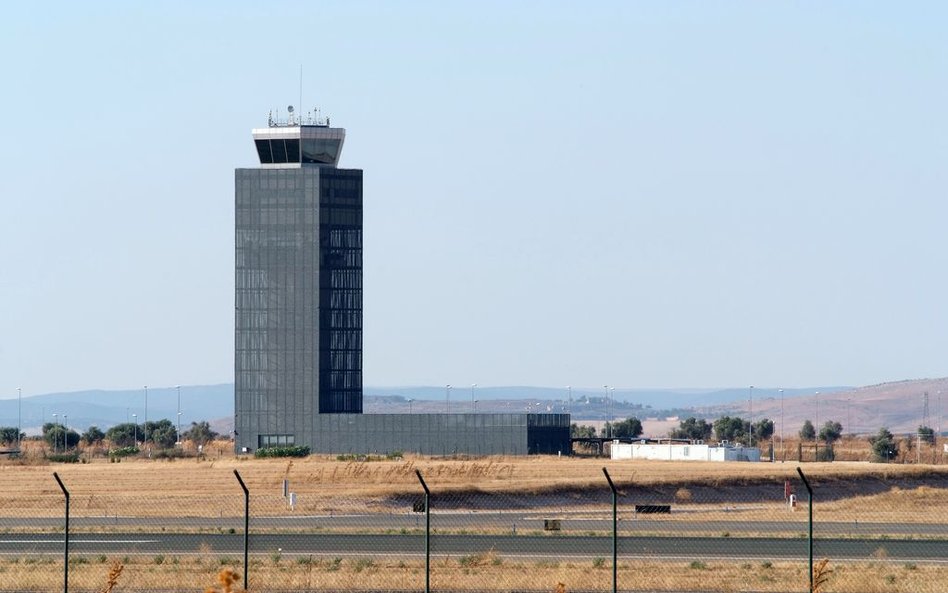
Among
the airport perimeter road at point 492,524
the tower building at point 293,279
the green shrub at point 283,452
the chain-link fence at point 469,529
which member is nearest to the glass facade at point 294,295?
the tower building at point 293,279

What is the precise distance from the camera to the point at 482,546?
4956cm

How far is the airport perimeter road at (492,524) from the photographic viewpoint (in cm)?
5784

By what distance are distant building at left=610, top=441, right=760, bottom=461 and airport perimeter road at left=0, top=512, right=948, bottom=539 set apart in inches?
2554

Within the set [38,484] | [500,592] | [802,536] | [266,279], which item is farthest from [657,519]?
[266,279]

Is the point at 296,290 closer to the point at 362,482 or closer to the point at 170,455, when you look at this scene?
the point at 170,455

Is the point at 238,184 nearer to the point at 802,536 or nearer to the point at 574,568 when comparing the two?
the point at 802,536

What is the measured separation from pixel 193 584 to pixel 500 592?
23.7ft

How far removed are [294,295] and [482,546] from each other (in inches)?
3640

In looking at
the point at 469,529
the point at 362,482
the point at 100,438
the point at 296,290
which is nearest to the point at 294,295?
the point at 296,290

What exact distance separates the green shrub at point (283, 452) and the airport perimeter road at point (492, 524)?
196 ft

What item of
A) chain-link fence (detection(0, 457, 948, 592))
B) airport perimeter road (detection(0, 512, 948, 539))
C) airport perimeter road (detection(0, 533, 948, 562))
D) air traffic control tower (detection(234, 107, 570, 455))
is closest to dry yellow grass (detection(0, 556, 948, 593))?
chain-link fence (detection(0, 457, 948, 592))

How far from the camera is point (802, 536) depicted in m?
54.8

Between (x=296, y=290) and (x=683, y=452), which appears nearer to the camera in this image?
(x=683, y=452)

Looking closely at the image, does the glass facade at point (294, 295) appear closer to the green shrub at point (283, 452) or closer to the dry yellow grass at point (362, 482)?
the green shrub at point (283, 452)
